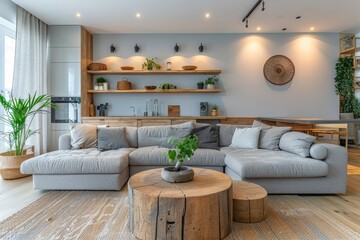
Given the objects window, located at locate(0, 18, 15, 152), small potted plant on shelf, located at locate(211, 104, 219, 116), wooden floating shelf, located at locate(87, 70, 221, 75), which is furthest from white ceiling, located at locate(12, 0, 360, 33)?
small potted plant on shelf, located at locate(211, 104, 219, 116)

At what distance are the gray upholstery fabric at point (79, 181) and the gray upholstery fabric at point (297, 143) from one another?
230 cm

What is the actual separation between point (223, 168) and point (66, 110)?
150 inches

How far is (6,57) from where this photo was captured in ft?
14.1

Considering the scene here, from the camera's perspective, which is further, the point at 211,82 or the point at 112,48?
the point at 112,48

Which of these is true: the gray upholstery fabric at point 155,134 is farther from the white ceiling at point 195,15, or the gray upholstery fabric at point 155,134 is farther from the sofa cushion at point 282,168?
the white ceiling at point 195,15

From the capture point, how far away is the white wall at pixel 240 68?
18.9 ft

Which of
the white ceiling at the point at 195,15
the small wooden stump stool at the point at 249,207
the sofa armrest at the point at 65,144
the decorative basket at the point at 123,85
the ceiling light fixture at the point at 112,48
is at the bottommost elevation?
the small wooden stump stool at the point at 249,207

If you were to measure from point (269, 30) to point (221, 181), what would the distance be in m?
4.74

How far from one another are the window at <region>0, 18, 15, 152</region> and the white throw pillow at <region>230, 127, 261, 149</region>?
4.13m

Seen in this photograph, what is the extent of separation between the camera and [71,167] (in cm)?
288

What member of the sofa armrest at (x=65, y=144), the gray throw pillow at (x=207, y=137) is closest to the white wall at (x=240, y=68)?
the gray throw pillow at (x=207, y=137)

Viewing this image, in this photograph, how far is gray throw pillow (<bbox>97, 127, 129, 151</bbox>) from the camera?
3580 mm

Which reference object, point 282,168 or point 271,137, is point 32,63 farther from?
point 282,168

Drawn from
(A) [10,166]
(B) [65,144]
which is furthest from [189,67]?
(A) [10,166]
